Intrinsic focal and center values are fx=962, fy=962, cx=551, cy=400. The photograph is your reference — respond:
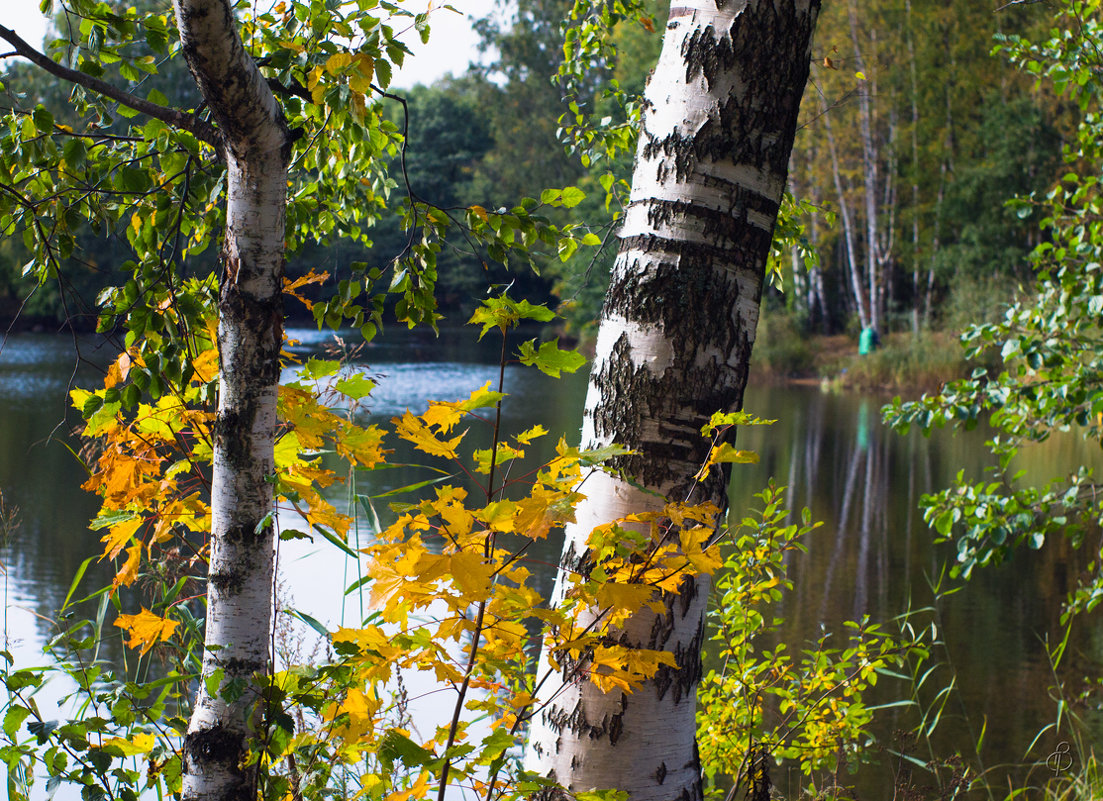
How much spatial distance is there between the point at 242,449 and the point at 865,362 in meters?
16.3

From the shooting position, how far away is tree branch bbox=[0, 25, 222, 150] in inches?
43.5

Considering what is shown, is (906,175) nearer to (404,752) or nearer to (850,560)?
(850,560)

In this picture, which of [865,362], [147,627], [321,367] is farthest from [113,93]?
[865,362]

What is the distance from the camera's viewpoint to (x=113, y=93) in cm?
118

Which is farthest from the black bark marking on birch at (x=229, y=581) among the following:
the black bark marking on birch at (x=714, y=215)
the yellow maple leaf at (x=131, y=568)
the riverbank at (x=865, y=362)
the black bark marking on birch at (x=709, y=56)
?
the riverbank at (x=865, y=362)

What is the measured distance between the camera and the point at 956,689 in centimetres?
393

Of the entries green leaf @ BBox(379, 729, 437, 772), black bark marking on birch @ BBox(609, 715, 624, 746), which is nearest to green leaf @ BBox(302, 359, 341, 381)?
green leaf @ BBox(379, 729, 437, 772)

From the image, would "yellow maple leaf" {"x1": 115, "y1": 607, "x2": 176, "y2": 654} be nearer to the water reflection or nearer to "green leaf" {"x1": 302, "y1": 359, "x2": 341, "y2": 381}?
"green leaf" {"x1": 302, "y1": 359, "x2": 341, "y2": 381}

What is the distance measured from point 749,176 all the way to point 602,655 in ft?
2.27

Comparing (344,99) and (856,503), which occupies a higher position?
(344,99)

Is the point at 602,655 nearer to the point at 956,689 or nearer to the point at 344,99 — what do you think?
the point at 344,99

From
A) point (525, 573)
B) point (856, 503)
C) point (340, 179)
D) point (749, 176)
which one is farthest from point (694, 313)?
point (856, 503)

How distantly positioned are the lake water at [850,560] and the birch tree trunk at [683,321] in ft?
0.71

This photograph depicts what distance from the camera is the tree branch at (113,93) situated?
1.11m
